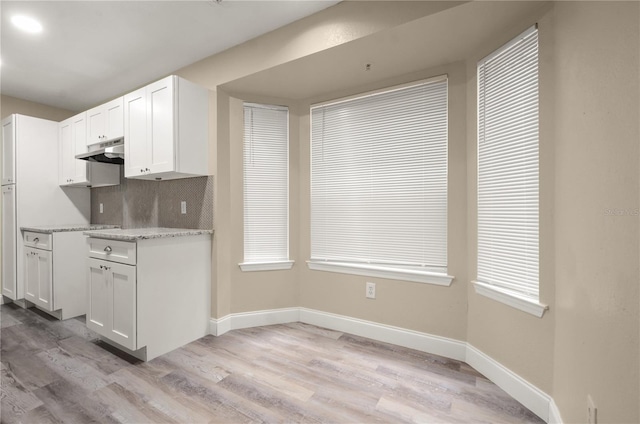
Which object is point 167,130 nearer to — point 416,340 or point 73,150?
point 73,150

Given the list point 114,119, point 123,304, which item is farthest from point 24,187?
point 123,304

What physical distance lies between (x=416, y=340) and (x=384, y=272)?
0.57 meters

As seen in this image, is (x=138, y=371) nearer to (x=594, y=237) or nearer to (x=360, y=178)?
(x=360, y=178)

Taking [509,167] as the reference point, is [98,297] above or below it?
below

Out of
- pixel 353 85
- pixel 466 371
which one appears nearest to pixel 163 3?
pixel 353 85

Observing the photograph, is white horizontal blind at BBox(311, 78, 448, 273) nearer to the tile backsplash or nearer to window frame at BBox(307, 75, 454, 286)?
window frame at BBox(307, 75, 454, 286)

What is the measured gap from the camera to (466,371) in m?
1.94

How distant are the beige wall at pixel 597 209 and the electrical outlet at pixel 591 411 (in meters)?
0.02

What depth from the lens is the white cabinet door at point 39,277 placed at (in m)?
2.83

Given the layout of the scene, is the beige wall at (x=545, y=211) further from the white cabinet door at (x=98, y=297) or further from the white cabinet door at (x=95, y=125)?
the white cabinet door at (x=95, y=125)

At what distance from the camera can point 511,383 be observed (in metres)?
1.68

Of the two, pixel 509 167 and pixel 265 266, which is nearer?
pixel 509 167

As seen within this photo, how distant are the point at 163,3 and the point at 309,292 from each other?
2540 mm

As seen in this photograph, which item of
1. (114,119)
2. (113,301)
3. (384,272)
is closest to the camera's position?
(113,301)
